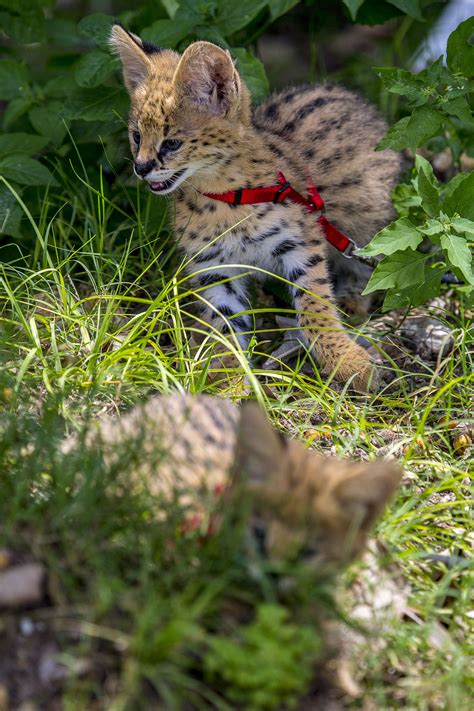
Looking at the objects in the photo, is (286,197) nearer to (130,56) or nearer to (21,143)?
(130,56)

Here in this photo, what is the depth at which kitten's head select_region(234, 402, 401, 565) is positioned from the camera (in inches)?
83.4

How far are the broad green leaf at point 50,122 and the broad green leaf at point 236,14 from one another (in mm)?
836

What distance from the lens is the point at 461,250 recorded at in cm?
343

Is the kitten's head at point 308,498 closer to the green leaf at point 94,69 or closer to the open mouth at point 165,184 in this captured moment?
the open mouth at point 165,184

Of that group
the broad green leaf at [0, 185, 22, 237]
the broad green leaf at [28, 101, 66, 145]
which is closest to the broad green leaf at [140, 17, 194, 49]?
the broad green leaf at [28, 101, 66, 145]

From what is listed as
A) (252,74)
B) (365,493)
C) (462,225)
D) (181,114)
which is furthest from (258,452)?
(252,74)

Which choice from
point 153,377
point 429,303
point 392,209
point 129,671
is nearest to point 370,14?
point 392,209

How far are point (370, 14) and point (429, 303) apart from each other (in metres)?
1.50

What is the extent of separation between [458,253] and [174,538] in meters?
1.70

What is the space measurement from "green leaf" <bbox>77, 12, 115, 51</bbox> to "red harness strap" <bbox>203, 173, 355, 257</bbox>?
0.89m

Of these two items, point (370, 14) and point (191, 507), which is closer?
point (191, 507)

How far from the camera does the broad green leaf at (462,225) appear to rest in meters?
3.46

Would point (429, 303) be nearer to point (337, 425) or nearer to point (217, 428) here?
point (337, 425)

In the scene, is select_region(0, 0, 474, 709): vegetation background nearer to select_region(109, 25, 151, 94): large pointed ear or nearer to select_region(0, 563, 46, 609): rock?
select_region(0, 563, 46, 609): rock
